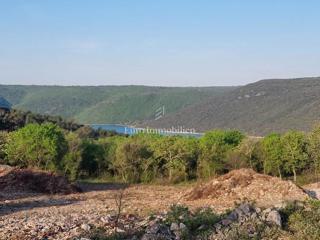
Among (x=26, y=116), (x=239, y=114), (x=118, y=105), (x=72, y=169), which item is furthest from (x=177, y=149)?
(x=118, y=105)

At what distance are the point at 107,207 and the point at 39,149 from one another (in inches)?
857

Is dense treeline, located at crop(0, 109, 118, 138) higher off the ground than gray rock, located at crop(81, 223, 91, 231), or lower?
lower

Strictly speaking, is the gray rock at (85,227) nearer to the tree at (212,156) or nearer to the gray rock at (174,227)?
the gray rock at (174,227)

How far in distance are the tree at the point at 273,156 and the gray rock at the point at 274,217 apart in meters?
27.2

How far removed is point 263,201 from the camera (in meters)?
21.4

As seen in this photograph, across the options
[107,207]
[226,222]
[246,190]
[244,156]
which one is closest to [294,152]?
[244,156]

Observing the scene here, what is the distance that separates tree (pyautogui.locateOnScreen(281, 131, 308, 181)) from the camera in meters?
40.5

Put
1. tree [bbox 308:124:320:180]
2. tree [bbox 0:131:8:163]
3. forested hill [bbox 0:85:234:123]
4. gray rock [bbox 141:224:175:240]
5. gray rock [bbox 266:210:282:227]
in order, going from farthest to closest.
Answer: forested hill [bbox 0:85:234:123], tree [bbox 0:131:8:163], tree [bbox 308:124:320:180], gray rock [bbox 266:210:282:227], gray rock [bbox 141:224:175:240]

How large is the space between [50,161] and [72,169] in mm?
2034

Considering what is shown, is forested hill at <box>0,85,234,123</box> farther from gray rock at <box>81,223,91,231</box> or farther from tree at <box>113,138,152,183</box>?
gray rock at <box>81,223,91,231</box>

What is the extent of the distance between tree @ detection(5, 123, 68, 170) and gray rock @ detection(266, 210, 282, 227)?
27.8 meters

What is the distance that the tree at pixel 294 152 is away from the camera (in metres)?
40.5

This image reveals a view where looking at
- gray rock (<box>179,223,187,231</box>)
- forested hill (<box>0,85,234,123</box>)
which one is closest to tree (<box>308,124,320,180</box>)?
gray rock (<box>179,223,187,231</box>)

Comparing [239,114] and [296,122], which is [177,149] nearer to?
[296,122]
